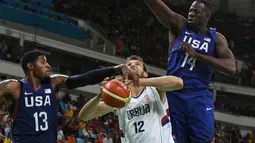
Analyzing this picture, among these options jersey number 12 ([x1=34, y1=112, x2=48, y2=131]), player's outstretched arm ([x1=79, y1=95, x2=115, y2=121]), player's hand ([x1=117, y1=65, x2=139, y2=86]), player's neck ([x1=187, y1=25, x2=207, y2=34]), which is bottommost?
jersey number 12 ([x1=34, y1=112, x2=48, y2=131])

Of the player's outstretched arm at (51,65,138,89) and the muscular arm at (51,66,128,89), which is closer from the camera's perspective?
the player's outstretched arm at (51,65,138,89)

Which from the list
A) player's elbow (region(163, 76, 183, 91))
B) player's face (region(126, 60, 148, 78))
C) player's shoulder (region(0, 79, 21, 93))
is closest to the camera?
player's elbow (region(163, 76, 183, 91))

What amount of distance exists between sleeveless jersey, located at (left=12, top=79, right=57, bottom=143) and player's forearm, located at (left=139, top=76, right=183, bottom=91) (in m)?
1.47

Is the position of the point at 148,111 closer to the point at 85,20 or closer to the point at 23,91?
the point at 23,91

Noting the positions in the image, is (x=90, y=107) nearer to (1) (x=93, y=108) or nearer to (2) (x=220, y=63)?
(1) (x=93, y=108)

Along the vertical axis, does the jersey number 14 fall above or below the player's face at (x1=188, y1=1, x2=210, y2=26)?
below

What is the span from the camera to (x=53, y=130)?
5793mm

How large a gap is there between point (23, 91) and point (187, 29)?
6.67ft

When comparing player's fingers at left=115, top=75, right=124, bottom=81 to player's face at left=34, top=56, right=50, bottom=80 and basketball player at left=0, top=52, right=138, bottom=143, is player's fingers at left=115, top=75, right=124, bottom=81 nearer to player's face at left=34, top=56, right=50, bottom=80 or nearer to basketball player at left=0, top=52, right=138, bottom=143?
basketball player at left=0, top=52, right=138, bottom=143

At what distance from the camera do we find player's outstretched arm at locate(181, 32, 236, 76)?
5.40 metres

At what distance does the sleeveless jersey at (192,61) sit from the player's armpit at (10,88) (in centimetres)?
178

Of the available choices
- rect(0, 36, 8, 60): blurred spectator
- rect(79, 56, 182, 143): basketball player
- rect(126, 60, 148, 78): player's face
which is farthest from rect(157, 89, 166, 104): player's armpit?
rect(0, 36, 8, 60): blurred spectator

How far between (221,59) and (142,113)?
1127 millimetres

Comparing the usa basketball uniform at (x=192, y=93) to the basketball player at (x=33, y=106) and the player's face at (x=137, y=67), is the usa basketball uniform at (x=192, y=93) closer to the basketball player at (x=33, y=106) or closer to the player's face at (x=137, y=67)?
the player's face at (x=137, y=67)
